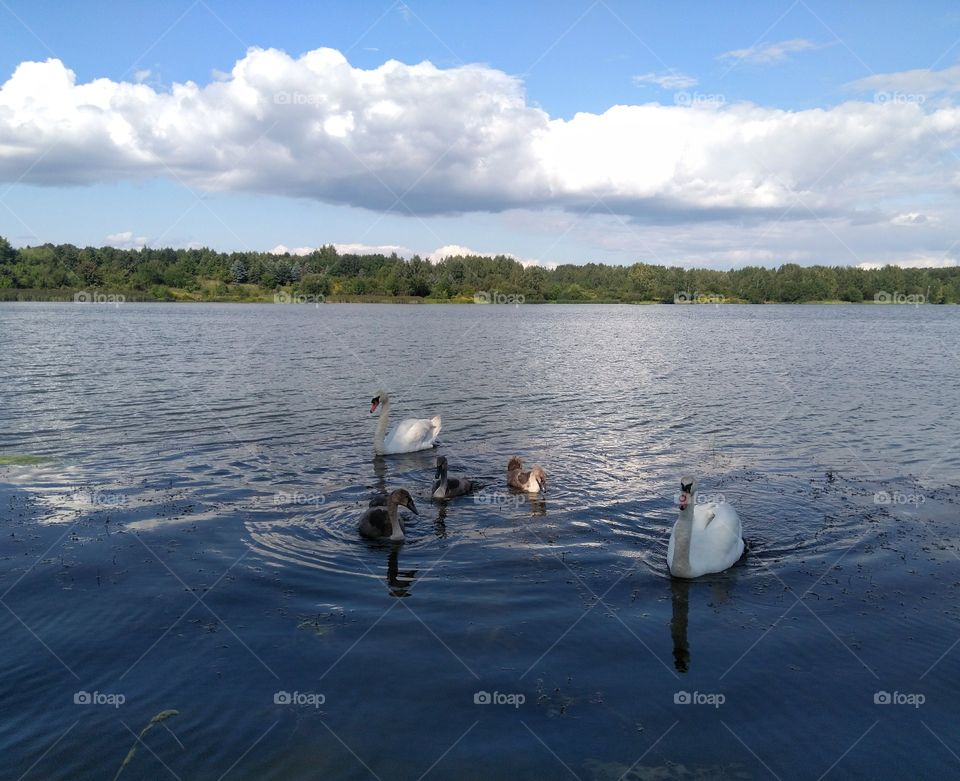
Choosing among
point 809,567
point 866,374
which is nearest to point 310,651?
point 809,567

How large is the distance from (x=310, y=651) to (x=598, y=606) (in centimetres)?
369

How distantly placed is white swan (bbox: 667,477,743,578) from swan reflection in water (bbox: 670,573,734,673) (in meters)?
0.16

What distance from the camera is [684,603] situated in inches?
395

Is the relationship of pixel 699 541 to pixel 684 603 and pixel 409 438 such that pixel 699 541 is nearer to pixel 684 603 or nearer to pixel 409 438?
pixel 684 603

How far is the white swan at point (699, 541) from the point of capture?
34.9ft

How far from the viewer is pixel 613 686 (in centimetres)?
802

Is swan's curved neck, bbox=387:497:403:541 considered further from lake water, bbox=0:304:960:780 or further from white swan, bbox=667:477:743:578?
white swan, bbox=667:477:743:578

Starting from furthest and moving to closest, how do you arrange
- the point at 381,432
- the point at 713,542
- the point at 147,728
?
the point at 381,432 → the point at 713,542 → the point at 147,728

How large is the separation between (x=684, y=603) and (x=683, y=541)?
933 millimetres

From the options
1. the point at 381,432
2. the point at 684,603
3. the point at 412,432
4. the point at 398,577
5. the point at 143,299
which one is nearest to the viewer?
the point at 684,603

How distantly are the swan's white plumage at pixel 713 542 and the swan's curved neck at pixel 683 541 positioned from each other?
4 cm

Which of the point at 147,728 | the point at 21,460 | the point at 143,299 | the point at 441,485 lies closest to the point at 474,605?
the point at 147,728

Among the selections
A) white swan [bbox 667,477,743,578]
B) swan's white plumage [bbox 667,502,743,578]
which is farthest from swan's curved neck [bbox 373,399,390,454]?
white swan [bbox 667,477,743,578]

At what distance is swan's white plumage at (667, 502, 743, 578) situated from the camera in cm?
1077
